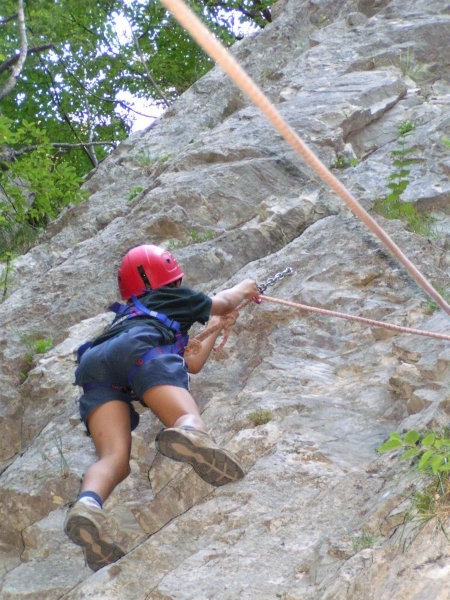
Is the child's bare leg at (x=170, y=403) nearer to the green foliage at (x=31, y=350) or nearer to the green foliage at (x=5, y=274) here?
the green foliage at (x=31, y=350)

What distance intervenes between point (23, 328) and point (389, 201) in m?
2.93

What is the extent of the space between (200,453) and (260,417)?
25.0 inches

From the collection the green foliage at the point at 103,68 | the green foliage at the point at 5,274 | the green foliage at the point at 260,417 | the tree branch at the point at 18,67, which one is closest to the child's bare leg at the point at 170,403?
the green foliage at the point at 260,417

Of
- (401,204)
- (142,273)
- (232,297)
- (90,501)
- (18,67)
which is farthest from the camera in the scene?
(18,67)

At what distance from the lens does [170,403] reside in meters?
4.22

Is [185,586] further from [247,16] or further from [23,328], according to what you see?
[247,16]

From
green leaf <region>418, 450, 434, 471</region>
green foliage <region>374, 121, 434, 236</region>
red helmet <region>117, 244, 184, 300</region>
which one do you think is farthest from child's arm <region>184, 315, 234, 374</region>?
green leaf <region>418, 450, 434, 471</region>

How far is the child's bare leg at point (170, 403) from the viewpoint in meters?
4.18

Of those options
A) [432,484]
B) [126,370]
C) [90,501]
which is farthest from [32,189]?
[432,484]

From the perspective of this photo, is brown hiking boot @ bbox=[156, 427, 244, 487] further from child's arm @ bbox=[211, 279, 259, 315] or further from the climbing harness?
child's arm @ bbox=[211, 279, 259, 315]

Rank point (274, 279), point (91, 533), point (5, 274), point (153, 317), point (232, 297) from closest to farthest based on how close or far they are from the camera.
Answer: point (91, 533) < point (153, 317) < point (232, 297) < point (274, 279) < point (5, 274)

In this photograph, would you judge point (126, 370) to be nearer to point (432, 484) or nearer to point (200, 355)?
point (200, 355)

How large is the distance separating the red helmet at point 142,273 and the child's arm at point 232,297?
29 cm

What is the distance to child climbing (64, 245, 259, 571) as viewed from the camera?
387 centimetres
